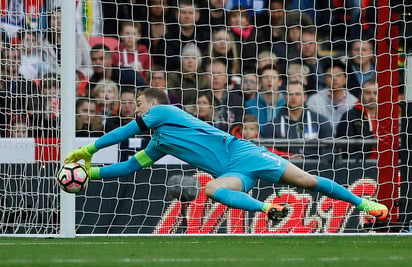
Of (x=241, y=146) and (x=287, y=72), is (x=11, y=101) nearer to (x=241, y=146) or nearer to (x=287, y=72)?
(x=241, y=146)

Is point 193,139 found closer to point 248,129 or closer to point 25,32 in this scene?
point 25,32

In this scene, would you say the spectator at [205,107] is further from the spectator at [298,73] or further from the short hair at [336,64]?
the short hair at [336,64]

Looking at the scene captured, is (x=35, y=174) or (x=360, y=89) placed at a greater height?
(x=360, y=89)

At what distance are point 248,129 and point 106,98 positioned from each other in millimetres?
1690

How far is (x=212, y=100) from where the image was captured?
36.9 ft

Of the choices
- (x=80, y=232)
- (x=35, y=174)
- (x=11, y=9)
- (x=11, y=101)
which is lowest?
(x=80, y=232)

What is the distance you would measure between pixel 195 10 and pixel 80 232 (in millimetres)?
2940

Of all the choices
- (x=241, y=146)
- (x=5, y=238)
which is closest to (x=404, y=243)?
(x=241, y=146)

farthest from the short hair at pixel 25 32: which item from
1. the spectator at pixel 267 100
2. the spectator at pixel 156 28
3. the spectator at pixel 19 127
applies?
the spectator at pixel 267 100

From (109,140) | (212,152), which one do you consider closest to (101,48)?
(109,140)

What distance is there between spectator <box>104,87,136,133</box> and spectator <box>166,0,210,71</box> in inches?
26.9

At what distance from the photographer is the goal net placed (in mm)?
9758

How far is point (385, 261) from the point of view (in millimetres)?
6074

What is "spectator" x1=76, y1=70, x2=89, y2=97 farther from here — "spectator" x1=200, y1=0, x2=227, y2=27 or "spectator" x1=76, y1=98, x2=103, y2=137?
"spectator" x1=200, y1=0, x2=227, y2=27
